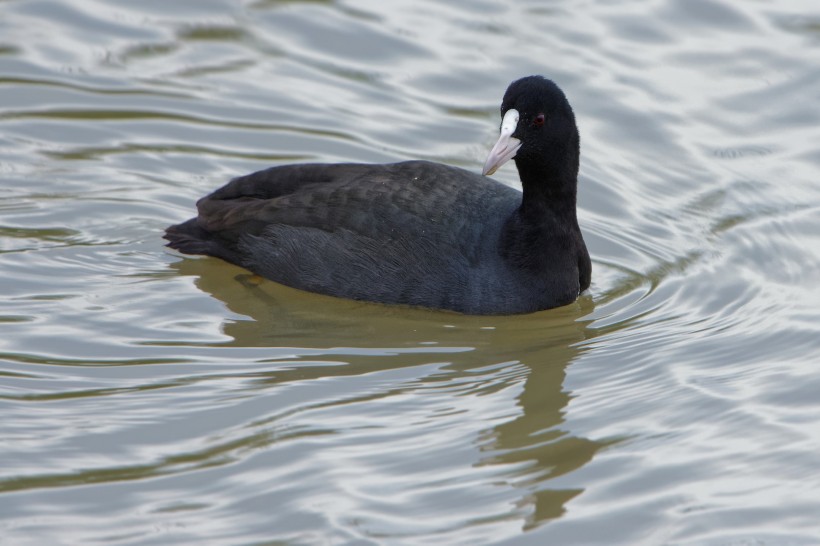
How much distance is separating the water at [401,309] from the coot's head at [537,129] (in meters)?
0.86

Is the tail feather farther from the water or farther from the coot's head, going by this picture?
the coot's head

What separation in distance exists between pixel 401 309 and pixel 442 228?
1.63 ft

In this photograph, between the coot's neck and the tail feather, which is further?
the tail feather

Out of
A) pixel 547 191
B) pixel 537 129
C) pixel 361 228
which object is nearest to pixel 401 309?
pixel 361 228

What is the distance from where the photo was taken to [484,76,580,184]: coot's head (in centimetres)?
703

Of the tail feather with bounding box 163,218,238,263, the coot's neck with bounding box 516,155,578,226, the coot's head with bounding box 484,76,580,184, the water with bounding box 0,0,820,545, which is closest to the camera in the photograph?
the water with bounding box 0,0,820,545

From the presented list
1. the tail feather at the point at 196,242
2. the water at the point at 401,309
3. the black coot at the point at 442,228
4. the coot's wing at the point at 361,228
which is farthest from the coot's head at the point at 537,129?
the tail feather at the point at 196,242

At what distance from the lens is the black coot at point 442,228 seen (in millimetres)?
7098

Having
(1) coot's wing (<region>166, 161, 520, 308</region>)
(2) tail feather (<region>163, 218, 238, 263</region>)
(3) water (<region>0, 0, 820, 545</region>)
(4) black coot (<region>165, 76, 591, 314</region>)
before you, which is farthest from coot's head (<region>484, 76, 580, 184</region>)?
(2) tail feather (<region>163, 218, 238, 263</region>)

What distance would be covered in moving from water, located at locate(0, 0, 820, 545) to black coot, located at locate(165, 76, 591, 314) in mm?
156

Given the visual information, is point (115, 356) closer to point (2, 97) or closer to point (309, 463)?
point (309, 463)

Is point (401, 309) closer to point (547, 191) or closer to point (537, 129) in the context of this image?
point (547, 191)

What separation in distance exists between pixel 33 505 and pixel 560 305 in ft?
10.4

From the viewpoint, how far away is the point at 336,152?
9078 millimetres
